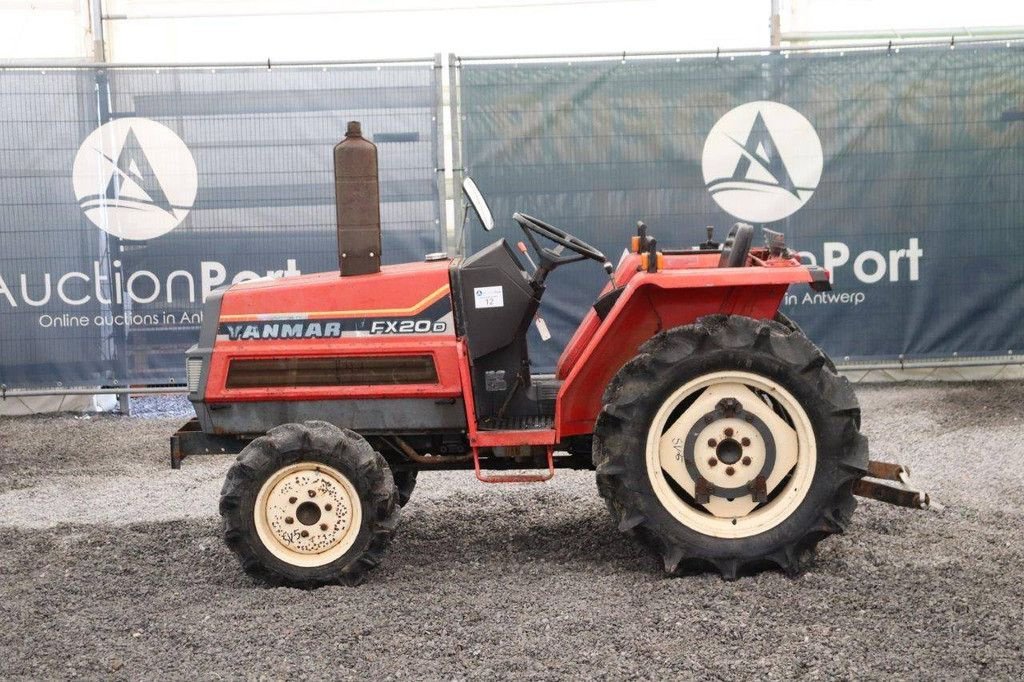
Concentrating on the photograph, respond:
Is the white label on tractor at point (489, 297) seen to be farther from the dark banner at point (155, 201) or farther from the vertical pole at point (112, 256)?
the vertical pole at point (112, 256)

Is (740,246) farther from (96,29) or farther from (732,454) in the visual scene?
(96,29)

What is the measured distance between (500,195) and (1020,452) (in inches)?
149

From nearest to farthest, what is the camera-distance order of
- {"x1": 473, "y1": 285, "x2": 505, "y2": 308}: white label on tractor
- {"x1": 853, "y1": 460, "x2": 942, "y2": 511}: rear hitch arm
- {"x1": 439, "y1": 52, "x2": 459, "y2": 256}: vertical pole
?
{"x1": 853, "y1": 460, "x2": 942, "y2": 511}: rear hitch arm < {"x1": 473, "y1": 285, "x2": 505, "y2": 308}: white label on tractor < {"x1": 439, "y1": 52, "x2": 459, "y2": 256}: vertical pole

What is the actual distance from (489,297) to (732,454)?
1100 mm

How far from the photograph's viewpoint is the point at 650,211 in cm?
880

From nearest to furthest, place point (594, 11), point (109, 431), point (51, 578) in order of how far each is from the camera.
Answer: point (51, 578), point (109, 431), point (594, 11)

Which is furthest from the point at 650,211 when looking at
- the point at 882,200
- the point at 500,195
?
the point at 882,200

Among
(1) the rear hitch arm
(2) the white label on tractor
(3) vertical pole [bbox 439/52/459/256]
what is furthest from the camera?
(3) vertical pole [bbox 439/52/459/256]

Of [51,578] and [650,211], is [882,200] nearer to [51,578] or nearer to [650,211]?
[650,211]

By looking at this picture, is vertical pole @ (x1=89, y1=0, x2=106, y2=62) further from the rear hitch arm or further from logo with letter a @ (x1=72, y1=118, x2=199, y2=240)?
the rear hitch arm

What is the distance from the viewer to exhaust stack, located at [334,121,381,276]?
195 inches

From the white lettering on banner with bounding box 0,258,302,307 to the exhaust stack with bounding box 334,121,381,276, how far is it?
3.80 metres

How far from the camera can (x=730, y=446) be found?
464 centimetres

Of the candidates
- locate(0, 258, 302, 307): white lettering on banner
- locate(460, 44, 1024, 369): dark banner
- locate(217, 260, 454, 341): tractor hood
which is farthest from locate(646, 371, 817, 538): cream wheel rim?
locate(0, 258, 302, 307): white lettering on banner
